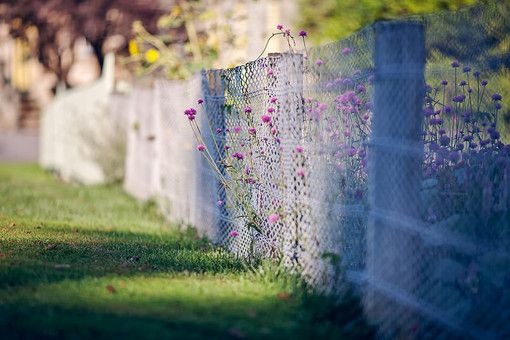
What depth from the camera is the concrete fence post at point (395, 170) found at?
4781mm

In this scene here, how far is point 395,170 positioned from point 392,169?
0.11 feet

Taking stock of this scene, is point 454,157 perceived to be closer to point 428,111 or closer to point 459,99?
point 428,111

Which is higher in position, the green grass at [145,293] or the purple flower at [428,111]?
the purple flower at [428,111]

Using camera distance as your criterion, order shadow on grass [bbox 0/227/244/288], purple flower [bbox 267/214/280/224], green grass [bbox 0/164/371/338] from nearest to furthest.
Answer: green grass [bbox 0/164/371/338] < shadow on grass [bbox 0/227/244/288] < purple flower [bbox 267/214/280/224]

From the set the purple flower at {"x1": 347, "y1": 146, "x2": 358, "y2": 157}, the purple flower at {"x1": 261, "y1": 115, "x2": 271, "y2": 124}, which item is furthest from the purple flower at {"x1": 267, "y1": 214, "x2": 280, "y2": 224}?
the purple flower at {"x1": 347, "y1": 146, "x2": 358, "y2": 157}

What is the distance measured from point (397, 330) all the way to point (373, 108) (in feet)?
3.64

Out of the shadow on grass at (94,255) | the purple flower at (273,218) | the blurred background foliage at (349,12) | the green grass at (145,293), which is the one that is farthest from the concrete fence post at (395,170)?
the blurred background foliage at (349,12)

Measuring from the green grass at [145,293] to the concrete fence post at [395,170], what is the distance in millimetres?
221

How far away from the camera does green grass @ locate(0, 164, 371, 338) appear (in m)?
4.71

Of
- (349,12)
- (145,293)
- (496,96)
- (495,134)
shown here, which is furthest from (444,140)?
(349,12)

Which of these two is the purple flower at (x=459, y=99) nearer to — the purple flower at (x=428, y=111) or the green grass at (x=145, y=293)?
the purple flower at (x=428, y=111)

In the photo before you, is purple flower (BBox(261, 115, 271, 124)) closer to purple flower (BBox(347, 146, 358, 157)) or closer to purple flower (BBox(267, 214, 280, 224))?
purple flower (BBox(267, 214, 280, 224))

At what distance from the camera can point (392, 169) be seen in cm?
493

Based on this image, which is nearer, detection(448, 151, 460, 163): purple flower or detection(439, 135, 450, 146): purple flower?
detection(448, 151, 460, 163): purple flower
